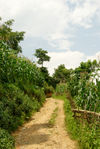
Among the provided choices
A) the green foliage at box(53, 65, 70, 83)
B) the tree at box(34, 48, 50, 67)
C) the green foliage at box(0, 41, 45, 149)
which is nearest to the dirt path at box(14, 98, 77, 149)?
the green foliage at box(0, 41, 45, 149)

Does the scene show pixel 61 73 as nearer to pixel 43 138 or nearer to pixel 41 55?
pixel 41 55

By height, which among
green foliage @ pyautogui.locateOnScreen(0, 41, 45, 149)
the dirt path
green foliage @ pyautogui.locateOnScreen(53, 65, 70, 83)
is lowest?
the dirt path

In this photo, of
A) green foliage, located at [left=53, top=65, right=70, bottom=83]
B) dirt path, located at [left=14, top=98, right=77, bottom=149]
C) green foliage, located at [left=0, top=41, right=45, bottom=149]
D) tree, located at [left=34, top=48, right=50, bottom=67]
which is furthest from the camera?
green foliage, located at [left=53, top=65, right=70, bottom=83]

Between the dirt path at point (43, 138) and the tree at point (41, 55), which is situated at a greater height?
the tree at point (41, 55)

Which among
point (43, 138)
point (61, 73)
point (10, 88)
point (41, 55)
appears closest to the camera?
point (43, 138)

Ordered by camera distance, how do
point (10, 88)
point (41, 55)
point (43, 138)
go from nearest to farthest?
point (43, 138) → point (10, 88) → point (41, 55)

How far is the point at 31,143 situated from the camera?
23.5 feet

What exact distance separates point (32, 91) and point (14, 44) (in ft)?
35.9

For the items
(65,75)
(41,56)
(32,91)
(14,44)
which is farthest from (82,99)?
(65,75)

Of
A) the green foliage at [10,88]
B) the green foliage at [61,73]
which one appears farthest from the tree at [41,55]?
the green foliage at [10,88]

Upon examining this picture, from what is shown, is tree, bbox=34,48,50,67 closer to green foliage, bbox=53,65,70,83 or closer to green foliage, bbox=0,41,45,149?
green foliage, bbox=53,65,70,83

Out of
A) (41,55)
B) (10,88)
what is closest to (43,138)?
(10,88)

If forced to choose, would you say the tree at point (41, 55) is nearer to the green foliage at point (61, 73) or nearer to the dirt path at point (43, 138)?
the green foliage at point (61, 73)

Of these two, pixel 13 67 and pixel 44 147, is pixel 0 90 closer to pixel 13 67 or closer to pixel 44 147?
pixel 13 67
